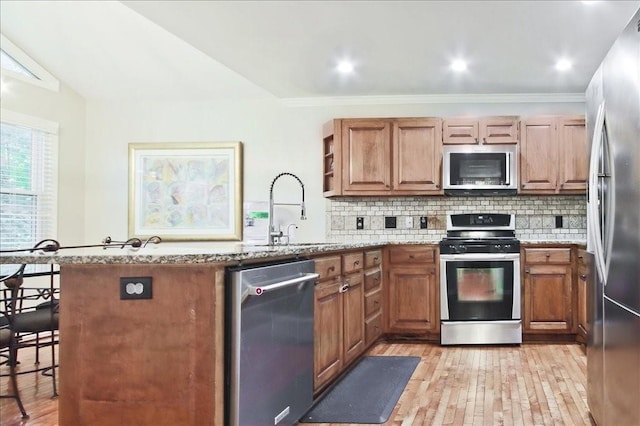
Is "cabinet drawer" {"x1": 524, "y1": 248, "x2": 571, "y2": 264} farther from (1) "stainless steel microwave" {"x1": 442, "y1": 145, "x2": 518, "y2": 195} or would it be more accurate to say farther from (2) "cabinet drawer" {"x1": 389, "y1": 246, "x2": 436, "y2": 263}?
(2) "cabinet drawer" {"x1": 389, "y1": 246, "x2": 436, "y2": 263}

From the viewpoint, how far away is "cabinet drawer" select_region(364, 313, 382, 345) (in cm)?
430

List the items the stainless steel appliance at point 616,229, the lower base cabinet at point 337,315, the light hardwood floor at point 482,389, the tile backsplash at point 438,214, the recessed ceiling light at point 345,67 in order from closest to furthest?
the stainless steel appliance at point 616,229 → the light hardwood floor at point 482,389 → the lower base cabinet at point 337,315 → the recessed ceiling light at point 345,67 → the tile backsplash at point 438,214

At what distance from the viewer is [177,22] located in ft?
12.8

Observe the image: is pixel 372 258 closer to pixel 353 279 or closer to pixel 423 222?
pixel 353 279

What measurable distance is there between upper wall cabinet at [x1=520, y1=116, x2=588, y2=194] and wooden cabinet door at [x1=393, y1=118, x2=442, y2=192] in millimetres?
763

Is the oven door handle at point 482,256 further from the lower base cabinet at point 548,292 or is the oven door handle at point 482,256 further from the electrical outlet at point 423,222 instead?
the electrical outlet at point 423,222

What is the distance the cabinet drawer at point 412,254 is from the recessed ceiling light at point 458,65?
1.51 m

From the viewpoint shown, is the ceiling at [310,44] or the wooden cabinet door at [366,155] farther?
the wooden cabinet door at [366,155]

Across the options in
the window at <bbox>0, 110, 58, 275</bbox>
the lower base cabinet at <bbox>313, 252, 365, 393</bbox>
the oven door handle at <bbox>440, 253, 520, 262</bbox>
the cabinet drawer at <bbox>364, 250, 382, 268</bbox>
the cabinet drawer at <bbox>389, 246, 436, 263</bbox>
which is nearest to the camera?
the lower base cabinet at <bbox>313, 252, 365, 393</bbox>

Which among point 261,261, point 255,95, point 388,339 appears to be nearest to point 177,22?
point 255,95

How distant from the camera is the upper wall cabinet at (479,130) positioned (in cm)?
521

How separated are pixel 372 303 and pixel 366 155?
4.88 feet

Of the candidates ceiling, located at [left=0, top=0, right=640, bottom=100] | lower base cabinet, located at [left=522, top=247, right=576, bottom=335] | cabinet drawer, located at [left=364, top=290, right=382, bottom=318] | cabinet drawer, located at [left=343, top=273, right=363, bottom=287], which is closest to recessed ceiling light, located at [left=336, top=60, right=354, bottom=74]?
ceiling, located at [left=0, top=0, right=640, bottom=100]

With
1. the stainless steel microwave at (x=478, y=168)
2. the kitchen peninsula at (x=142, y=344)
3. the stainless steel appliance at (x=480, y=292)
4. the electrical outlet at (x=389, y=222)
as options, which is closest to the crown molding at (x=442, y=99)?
the stainless steel microwave at (x=478, y=168)
